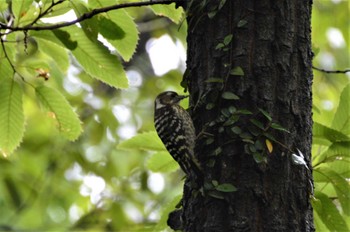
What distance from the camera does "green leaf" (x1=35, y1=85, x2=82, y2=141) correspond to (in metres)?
3.62

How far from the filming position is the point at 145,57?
10.1 m

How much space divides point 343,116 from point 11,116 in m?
1.54

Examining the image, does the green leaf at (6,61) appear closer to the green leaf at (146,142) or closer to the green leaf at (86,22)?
the green leaf at (86,22)

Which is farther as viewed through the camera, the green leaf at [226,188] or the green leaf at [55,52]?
the green leaf at [55,52]

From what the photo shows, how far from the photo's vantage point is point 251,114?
2.98 m

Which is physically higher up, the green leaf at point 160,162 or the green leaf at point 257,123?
the green leaf at point 257,123

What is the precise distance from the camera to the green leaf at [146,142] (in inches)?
150

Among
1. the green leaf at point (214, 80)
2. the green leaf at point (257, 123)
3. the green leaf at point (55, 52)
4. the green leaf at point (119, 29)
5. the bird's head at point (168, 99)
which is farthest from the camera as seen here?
the bird's head at point (168, 99)

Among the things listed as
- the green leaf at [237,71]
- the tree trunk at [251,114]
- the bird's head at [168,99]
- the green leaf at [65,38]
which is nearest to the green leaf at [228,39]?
the tree trunk at [251,114]

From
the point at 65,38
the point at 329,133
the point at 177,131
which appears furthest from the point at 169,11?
the point at 329,133

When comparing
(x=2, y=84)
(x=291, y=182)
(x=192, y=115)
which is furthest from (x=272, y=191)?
(x=2, y=84)

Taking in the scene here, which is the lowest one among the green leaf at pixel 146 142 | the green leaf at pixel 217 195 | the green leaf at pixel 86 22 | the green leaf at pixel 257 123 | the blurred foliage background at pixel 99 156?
the blurred foliage background at pixel 99 156

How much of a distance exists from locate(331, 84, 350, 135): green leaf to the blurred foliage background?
2987mm

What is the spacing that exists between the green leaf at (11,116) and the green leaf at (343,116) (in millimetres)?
1459
